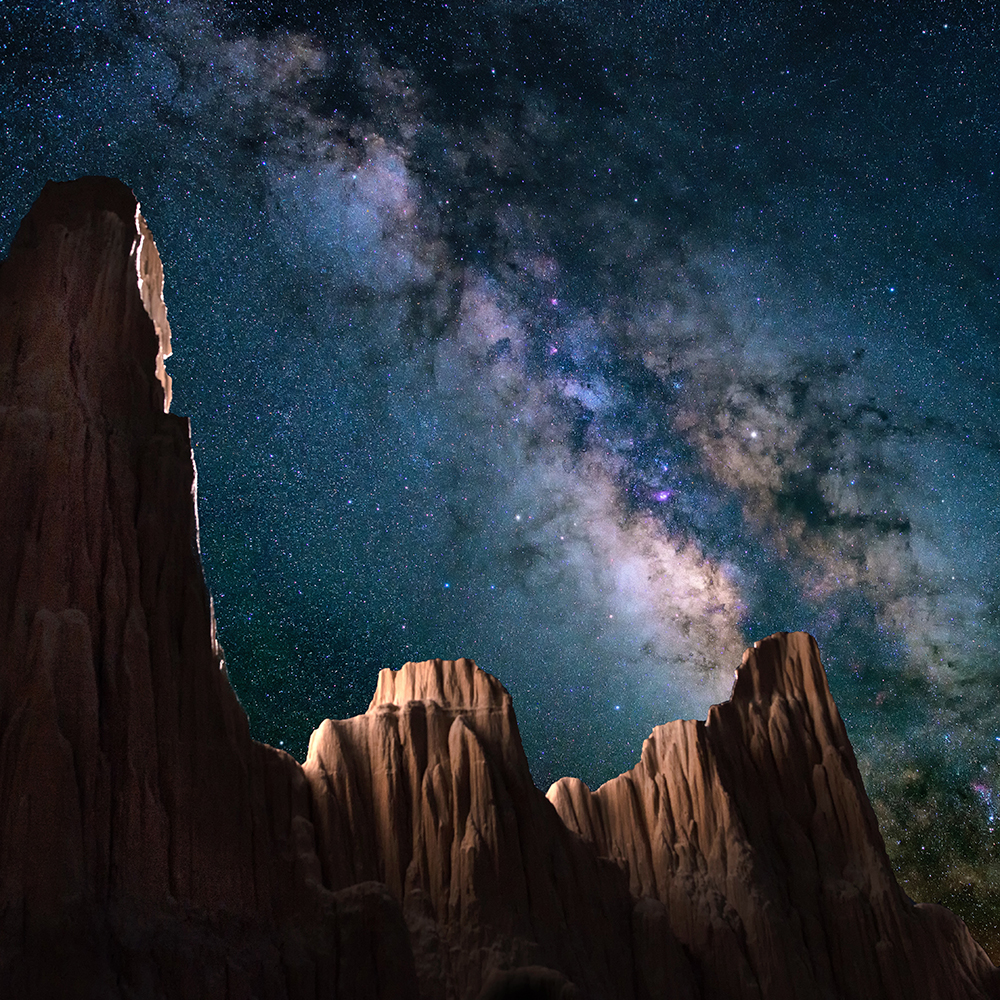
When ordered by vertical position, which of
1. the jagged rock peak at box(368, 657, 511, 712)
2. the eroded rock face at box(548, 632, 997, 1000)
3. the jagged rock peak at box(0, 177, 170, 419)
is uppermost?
the jagged rock peak at box(0, 177, 170, 419)

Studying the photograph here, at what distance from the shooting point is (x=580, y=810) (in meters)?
28.0

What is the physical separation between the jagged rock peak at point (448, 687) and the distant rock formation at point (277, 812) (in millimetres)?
78

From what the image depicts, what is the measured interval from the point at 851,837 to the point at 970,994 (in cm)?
541

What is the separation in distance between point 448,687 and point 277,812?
689 cm

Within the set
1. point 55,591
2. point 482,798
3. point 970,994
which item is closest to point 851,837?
point 970,994

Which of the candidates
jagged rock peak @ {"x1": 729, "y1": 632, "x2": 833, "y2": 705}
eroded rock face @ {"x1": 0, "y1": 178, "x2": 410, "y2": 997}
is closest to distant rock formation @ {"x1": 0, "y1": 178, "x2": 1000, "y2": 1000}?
eroded rock face @ {"x1": 0, "y1": 178, "x2": 410, "y2": 997}

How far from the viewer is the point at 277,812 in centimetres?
1966

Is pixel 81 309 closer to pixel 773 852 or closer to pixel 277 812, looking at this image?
pixel 277 812

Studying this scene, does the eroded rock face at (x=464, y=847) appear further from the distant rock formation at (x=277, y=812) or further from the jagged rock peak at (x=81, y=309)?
the jagged rock peak at (x=81, y=309)

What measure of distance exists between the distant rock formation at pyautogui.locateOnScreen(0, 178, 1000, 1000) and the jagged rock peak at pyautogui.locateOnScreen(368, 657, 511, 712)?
0.08m

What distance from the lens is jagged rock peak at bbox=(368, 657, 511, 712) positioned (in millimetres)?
25109

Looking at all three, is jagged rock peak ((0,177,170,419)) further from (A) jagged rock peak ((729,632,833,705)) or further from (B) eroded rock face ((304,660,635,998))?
(A) jagged rock peak ((729,632,833,705))

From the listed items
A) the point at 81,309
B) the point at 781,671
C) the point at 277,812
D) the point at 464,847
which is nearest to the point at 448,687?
the point at 464,847

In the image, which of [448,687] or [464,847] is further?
[448,687]
